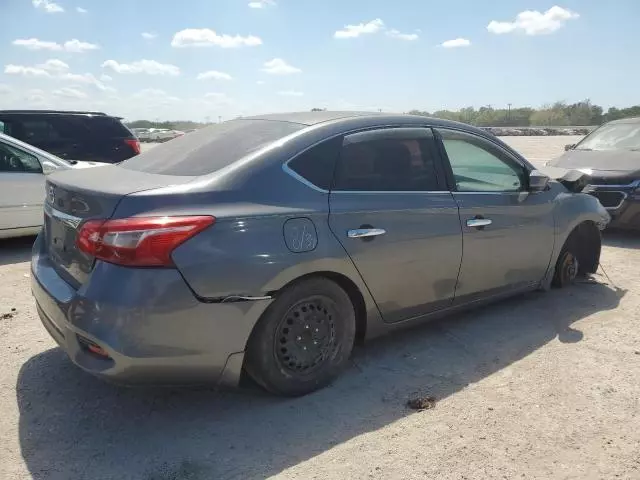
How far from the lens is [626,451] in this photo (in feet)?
9.26

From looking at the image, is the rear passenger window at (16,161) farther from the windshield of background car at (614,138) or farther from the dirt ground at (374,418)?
the windshield of background car at (614,138)

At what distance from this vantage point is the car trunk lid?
9.23 ft

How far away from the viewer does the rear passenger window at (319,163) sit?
324 cm

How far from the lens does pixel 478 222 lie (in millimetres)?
4039

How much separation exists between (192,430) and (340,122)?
200 centimetres

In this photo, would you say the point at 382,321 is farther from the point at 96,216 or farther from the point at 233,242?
the point at 96,216

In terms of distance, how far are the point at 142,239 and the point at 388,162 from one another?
1.72m

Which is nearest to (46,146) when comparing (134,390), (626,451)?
(134,390)

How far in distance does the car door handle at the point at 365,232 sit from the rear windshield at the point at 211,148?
27.9 inches

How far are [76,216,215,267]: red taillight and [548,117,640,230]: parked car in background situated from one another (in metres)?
5.55

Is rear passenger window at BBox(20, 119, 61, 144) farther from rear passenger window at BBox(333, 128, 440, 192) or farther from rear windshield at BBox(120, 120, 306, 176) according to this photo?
rear passenger window at BBox(333, 128, 440, 192)

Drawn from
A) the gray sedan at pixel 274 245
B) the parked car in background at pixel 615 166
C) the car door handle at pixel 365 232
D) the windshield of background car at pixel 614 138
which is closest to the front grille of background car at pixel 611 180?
the parked car in background at pixel 615 166

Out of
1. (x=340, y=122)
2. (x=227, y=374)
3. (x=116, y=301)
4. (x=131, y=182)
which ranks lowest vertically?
(x=227, y=374)

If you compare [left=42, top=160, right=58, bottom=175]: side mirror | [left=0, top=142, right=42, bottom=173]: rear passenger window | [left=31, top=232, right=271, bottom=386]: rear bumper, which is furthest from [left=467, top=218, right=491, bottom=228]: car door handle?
[left=0, top=142, right=42, bottom=173]: rear passenger window
